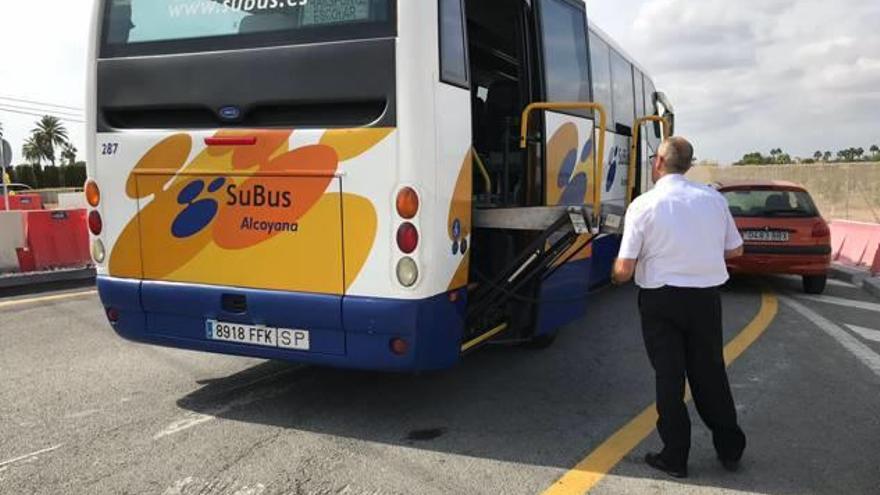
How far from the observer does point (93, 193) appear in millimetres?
5066

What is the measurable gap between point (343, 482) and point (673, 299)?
78.7 inches

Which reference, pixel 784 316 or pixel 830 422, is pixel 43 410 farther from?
pixel 784 316

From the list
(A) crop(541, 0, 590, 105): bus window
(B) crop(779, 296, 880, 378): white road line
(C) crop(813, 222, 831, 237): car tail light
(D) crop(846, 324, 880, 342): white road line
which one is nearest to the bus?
(A) crop(541, 0, 590, 105): bus window

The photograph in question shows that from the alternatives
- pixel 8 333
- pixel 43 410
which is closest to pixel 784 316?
pixel 43 410

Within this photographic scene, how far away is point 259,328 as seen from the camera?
15.2 ft

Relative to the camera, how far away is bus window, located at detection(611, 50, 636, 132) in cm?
882

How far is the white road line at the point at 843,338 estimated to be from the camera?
6594 mm

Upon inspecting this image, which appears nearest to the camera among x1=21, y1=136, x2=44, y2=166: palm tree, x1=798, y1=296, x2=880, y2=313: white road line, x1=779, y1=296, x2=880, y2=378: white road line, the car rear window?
x1=779, y1=296, x2=880, y2=378: white road line

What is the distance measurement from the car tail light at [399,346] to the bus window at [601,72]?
3978mm

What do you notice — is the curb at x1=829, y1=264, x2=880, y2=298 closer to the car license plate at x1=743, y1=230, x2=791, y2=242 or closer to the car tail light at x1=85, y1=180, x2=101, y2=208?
the car license plate at x1=743, y1=230, x2=791, y2=242

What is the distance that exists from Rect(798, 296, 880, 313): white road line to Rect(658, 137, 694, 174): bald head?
6.83 meters

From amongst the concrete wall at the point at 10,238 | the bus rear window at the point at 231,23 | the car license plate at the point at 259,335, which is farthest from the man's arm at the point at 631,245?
the concrete wall at the point at 10,238

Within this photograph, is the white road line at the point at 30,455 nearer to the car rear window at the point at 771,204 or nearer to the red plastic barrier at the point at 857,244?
the car rear window at the point at 771,204

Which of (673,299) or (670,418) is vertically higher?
(673,299)
